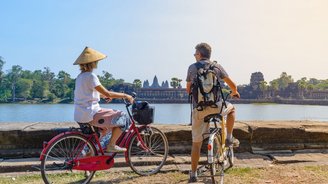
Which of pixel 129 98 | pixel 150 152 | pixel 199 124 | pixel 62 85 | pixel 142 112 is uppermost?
pixel 62 85

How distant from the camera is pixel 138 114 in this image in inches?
207

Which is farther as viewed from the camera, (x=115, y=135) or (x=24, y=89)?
(x=24, y=89)

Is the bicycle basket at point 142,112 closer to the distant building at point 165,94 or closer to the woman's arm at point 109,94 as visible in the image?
the woman's arm at point 109,94

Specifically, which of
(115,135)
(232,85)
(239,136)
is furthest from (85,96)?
(239,136)

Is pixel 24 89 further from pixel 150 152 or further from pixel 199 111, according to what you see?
pixel 199 111

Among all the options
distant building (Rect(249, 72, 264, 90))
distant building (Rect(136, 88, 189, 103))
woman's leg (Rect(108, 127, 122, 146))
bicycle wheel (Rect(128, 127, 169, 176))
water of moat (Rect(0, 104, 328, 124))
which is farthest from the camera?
distant building (Rect(249, 72, 264, 90))

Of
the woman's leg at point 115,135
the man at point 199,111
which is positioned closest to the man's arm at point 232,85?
the man at point 199,111

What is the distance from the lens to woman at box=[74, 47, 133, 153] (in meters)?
4.71

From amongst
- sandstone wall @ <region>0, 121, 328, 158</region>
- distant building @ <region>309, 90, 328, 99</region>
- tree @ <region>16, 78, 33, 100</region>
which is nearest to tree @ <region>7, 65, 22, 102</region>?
tree @ <region>16, 78, 33, 100</region>

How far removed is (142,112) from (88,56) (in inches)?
41.7

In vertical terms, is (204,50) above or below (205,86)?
above

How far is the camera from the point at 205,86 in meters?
4.56

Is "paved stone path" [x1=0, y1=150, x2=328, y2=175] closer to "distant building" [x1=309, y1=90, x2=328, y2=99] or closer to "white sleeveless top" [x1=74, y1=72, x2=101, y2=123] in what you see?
"white sleeveless top" [x1=74, y1=72, x2=101, y2=123]

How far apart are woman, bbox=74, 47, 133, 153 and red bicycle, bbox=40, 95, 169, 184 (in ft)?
0.48
